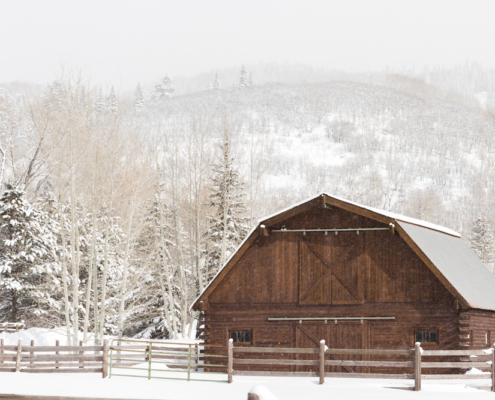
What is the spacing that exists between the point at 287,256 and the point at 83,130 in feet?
54.5

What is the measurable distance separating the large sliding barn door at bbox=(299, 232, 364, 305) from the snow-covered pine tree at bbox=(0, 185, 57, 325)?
752 inches

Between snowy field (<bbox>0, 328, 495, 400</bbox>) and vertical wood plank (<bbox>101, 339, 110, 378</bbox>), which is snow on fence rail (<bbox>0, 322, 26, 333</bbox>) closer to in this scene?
snowy field (<bbox>0, 328, 495, 400</bbox>)

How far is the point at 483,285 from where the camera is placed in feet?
86.2

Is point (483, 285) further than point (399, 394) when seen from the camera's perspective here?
Yes

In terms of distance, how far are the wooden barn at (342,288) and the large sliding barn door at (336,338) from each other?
34mm

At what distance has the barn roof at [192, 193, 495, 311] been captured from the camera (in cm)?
2266

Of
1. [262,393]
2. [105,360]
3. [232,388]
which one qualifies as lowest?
[232,388]

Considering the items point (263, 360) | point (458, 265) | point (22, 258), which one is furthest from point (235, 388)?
point (22, 258)

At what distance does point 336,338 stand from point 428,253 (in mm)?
4264

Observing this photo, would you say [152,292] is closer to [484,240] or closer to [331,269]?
[331,269]

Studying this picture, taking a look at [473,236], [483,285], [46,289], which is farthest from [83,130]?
[473,236]

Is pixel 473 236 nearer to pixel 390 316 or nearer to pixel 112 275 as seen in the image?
pixel 112 275

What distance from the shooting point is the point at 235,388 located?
61.1 feet

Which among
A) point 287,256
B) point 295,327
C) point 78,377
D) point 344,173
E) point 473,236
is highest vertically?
point 344,173
